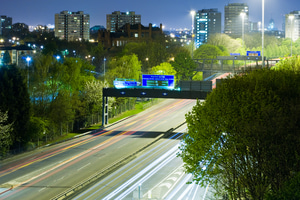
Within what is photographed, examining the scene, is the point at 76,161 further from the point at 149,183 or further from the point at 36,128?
the point at 36,128

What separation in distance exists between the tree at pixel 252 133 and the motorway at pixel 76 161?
6837 mm

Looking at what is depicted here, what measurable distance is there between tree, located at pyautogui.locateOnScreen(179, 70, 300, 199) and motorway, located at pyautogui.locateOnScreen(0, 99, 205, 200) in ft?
22.4

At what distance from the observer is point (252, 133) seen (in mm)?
22703

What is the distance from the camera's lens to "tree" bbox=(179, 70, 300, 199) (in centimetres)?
2238

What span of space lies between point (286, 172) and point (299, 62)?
78.6 ft

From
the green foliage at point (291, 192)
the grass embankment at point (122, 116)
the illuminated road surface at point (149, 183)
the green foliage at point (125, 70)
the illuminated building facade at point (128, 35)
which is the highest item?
the illuminated building facade at point (128, 35)

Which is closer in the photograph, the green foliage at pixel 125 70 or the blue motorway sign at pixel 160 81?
the blue motorway sign at pixel 160 81

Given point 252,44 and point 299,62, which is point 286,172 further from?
point 252,44

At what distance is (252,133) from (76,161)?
20.6m

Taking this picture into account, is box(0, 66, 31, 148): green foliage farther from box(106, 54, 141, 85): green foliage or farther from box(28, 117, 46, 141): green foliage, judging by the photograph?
box(106, 54, 141, 85): green foliage

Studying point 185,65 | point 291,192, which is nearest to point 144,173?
point 291,192

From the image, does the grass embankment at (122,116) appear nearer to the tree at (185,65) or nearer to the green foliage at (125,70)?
the green foliage at (125,70)

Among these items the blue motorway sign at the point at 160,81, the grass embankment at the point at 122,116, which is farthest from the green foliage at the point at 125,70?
the blue motorway sign at the point at 160,81

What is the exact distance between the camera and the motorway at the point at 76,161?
31.5 metres
